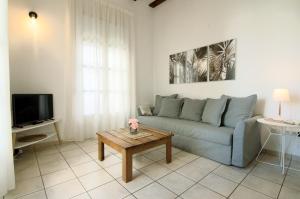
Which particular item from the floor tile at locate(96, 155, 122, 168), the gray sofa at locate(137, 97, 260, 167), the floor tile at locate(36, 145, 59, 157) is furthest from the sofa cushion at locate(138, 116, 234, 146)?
the floor tile at locate(36, 145, 59, 157)

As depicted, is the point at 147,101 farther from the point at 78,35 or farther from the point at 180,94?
the point at 78,35

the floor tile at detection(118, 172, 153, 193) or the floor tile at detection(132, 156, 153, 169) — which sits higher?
the floor tile at detection(132, 156, 153, 169)

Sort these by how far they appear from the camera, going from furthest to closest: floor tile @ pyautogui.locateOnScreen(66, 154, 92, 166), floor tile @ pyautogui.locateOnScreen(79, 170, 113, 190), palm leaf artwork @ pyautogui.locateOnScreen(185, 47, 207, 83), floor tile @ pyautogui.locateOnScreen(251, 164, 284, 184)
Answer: palm leaf artwork @ pyautogui.locateOnScreen(185, 47, 207, 83) → floor tile @ pyautogui.locateOnScreen(66, 154, 92, 166) → floor tile @ pyautogui.locateOnScreen(251, 164, 284, 184) → floor tile @ pyautogui.locateOnScreen(79, 170, 113, 190)

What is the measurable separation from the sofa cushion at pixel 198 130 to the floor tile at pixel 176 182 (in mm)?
748

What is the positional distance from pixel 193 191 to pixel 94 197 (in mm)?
979

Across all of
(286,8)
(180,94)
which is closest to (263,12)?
(286,8)

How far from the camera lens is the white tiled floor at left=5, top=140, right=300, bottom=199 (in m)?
1.57

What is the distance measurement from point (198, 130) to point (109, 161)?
55.5 inches

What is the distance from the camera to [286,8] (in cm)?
232

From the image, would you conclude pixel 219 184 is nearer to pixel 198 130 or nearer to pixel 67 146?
pixel 198 130

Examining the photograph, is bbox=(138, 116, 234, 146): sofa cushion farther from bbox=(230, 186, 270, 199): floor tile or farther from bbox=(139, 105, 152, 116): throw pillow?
bbox=(230, 186, 270, 199): floor tile

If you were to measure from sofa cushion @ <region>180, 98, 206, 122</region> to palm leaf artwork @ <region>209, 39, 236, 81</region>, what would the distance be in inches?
23.3

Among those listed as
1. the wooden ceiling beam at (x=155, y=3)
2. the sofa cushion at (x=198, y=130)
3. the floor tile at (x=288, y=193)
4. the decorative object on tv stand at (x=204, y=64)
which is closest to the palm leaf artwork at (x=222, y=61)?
the decorative object on tv stand at (x=204, y=64)

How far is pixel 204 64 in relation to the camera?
3.29 metres
